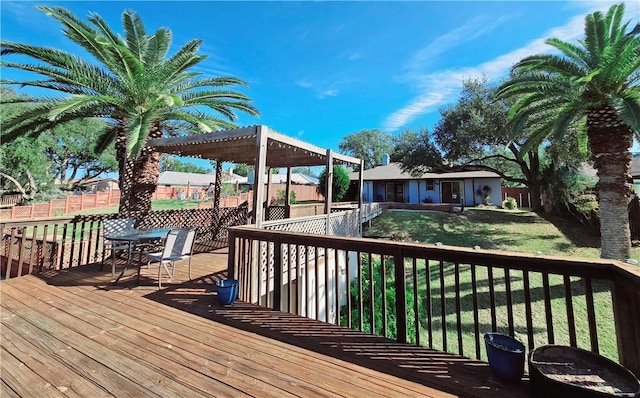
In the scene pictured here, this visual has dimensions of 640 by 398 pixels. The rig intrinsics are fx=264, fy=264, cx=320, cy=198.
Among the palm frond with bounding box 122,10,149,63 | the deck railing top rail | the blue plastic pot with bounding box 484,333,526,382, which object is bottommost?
the blue plastic pot with bounding box 484,333,526,382

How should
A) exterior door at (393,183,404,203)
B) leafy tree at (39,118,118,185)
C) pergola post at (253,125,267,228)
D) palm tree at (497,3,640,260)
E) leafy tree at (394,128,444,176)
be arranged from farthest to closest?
exterior door at (393,183,404,203) < leafy tree at (39,118,118,185) < leafy tree at (394,128,444,176) < palm tree at (497,3,640,260) < pergola post at (253,125,267,228)

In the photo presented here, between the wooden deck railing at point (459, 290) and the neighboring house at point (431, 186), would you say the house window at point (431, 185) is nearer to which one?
the neighboring house at point (431, 186)

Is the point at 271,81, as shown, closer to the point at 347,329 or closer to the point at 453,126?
the point at 453,126

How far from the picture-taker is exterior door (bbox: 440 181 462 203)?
889 inches

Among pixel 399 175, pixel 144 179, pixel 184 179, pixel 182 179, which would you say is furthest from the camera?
pixel 184 179

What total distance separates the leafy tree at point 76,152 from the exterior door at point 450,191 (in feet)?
96.9

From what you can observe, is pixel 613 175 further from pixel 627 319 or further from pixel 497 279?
pixel 627 319

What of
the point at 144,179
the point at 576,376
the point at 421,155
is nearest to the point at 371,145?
the point at 421,155

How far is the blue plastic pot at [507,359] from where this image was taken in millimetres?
1934

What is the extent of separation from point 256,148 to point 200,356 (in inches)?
132

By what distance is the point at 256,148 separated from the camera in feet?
15.7

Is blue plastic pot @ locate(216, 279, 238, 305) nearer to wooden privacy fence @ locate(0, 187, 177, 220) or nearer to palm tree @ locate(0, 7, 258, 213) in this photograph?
palm tree @ locate(0, 7, 258, 213)

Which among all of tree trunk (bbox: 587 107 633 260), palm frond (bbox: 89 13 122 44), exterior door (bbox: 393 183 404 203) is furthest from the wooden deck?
exterior door (bbox: 393 183 404 203)

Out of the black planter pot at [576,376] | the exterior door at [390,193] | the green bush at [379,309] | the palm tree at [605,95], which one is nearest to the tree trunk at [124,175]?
the green bush at [379,309]
